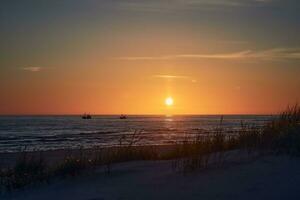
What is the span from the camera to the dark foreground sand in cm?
670

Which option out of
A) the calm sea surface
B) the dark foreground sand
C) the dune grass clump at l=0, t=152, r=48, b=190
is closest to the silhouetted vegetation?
the dune grass clump at l=0, t=152, r=48, b=190

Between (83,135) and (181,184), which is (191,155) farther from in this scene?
(83,135)

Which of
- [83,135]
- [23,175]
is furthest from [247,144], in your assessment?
[83,135]

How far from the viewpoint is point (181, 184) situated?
734cm

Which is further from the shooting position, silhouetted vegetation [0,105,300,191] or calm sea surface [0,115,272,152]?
calm sea surface [0,115,272,152]

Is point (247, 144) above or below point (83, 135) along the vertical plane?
above

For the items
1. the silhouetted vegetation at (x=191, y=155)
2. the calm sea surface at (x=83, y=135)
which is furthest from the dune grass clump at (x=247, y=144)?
the calm sea surface at (x=83, y=135)

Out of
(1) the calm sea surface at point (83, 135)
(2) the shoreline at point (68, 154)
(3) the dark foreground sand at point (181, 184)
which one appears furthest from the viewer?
(1) the calm sea surface at point (83, 135)

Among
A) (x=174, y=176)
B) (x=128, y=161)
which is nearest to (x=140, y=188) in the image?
(x=174, y=176)

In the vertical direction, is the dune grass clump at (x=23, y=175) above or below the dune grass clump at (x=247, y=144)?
below

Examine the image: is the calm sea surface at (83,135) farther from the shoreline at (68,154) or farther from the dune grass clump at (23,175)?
the dune grass clump at (23,175)

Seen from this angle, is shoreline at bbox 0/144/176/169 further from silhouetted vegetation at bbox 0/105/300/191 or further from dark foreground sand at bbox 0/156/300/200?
dark foreground sand at bbox 0/156/300/200

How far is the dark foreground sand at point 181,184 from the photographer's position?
6.70 m

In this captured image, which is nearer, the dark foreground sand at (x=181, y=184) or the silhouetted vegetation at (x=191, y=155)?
the dark foreground sand at (x=181, y=184)
